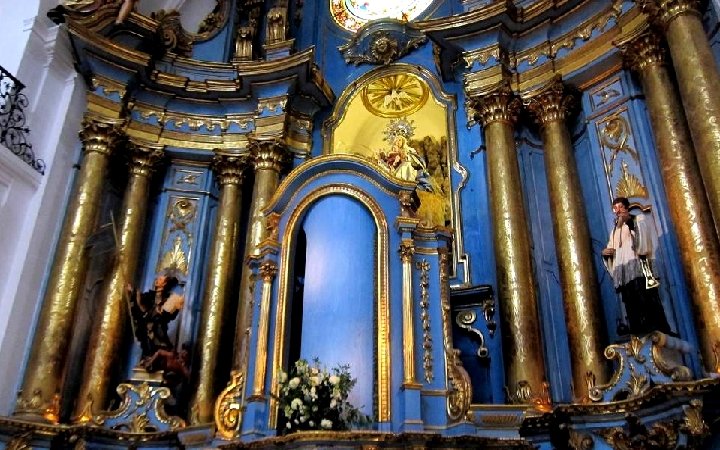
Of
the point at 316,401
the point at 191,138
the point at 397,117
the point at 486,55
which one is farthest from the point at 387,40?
the point at 316,401

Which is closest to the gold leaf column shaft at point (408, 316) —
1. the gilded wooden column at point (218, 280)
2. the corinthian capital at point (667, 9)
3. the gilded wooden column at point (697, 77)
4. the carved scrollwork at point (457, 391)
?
the carved scrollwork at point (457, 391)

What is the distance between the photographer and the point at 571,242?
7.21 metres

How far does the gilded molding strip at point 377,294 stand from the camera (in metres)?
5.72

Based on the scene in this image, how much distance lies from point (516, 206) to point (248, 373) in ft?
11.5

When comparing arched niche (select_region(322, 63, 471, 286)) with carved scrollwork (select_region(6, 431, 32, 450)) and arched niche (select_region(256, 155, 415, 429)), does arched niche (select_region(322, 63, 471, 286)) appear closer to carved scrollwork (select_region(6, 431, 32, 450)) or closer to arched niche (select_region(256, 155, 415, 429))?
arched niche (select_region(256, 155, 415, 429))

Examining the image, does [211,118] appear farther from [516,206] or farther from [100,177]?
[516,206]

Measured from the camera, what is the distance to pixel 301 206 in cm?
686

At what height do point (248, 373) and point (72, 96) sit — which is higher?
point (72, 96)

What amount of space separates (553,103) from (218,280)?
4677 millimetres

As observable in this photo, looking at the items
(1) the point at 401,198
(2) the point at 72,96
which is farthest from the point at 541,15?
(2) the point at 72,96

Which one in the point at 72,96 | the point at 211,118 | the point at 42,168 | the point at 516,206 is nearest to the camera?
the point at 516,206

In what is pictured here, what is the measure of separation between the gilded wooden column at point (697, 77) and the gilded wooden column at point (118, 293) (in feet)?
21.3

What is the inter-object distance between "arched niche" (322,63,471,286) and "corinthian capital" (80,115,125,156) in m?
2.90

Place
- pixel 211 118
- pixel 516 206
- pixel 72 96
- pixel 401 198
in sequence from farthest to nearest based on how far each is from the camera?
pixel 211 118
pixel 72 96
pixel 516 206
pixel 401 198
